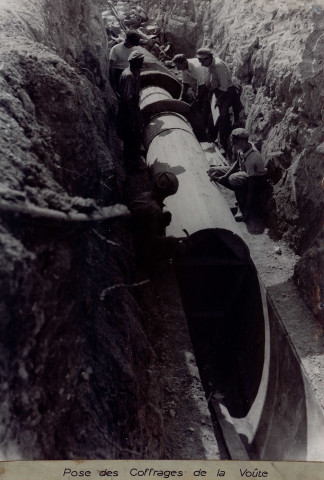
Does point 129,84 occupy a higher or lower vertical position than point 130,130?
higher

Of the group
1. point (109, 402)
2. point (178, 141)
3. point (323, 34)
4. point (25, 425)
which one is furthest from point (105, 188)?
point (323, 34)

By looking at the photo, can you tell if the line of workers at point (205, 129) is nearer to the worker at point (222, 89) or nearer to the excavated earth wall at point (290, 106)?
the worker at point (222, 89)

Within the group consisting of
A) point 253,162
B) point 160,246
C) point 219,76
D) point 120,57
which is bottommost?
point 160,246

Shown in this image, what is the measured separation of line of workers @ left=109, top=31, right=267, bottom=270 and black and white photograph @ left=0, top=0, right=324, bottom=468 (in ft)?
0.08

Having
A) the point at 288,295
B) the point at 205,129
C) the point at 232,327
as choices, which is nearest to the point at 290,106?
the point at 205,129

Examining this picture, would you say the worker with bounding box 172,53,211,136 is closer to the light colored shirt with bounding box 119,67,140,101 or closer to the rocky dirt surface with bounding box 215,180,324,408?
the light colored shirt with bounding box 119,67,140,101

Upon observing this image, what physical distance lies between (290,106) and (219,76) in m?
2.00

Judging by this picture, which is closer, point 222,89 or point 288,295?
point 288,295

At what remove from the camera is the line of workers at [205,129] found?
11.9ft

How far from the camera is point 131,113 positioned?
5.39 metres

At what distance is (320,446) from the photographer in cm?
266

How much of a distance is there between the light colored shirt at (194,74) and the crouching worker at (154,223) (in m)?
4.61

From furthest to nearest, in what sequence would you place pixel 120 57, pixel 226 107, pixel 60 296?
pixel 226 107
pixel 120 57
pixel 60 296

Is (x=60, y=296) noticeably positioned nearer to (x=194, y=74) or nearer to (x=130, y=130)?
(x=130, y=130)
